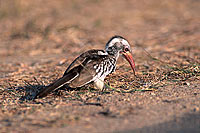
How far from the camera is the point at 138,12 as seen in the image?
12391 mm

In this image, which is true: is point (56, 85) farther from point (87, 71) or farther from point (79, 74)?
point (87, 71)

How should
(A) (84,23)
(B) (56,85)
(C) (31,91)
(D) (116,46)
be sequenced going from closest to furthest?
(B) (56,85)
(C) (31,91)
(D) (116,46)
(A) (84,23)

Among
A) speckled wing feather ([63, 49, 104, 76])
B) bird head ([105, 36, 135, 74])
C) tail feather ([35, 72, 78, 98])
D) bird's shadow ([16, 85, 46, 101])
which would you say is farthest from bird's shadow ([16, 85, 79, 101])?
bird head ([105, 36, 135, 74])

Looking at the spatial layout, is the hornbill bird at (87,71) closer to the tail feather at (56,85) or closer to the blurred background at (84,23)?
the tail feather at (56,85)

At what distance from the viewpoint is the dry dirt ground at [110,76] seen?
10.9 ft

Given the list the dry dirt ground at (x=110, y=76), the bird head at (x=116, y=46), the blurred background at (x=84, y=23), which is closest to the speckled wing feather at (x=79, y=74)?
the dry dirt ground at (x=110, y=76)

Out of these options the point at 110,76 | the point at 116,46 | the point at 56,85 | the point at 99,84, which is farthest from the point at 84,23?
the point at 56,85

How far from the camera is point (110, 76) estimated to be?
5.09 metres

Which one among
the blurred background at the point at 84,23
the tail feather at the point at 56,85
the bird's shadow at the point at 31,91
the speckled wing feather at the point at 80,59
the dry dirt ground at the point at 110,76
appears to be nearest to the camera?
the dry dirt ground at the point at 110,76

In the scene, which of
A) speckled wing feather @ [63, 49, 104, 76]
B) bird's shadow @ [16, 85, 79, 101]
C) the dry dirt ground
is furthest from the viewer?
speckled wing feather @ [63, 49, 104, 76]

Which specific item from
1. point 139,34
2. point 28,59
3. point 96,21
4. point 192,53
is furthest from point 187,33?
point 28,59

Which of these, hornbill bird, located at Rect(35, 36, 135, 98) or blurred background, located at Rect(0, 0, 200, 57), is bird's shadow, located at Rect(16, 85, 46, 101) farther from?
blurred background, located at Rect(0, 0, 200, 57)

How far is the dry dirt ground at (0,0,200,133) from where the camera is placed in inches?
131

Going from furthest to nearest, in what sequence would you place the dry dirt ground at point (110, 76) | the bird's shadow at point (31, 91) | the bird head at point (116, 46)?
the bird head at point (116, 46), the bird's shadow at point (31, 91), the dry dirt ground at point (110, 76)
